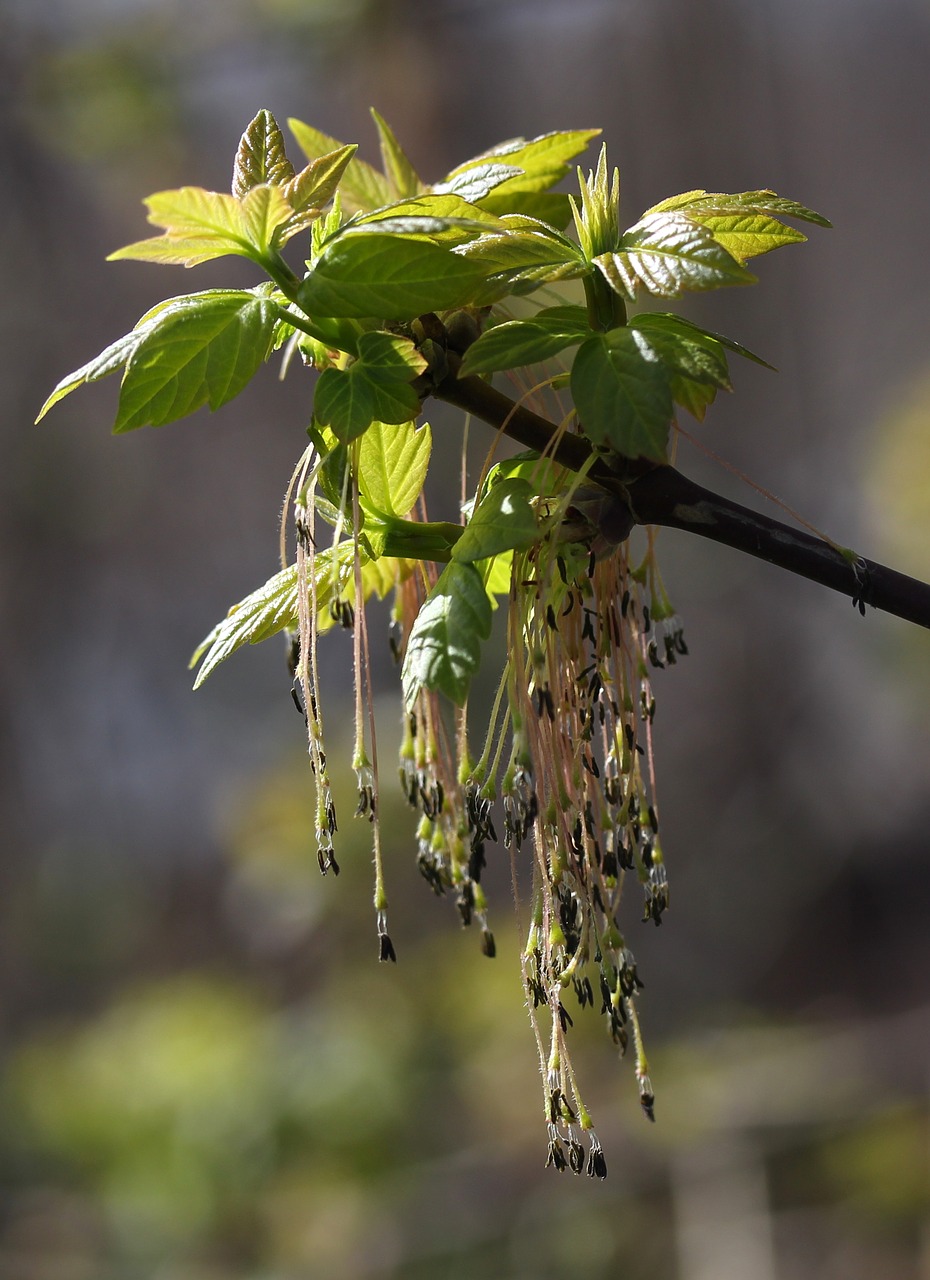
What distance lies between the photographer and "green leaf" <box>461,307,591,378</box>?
0.38 meters

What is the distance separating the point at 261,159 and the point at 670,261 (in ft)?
0.61

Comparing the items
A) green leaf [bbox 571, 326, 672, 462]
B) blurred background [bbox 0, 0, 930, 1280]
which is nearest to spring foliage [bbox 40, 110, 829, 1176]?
green leaf [bbox 571, 326, 672, 462]

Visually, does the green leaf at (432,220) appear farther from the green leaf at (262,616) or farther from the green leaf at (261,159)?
the green leaf at (262,616)

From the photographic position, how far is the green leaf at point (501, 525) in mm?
380

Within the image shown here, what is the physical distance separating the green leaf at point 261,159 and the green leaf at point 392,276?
8cm

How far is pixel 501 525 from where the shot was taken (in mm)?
387

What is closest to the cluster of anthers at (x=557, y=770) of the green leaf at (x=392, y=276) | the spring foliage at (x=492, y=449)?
the spring foliage at (x=492, y=449)

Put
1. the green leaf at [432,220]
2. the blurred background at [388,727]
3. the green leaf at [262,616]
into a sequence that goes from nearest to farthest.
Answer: the green leaf at [432,220] → the green leaf at [262,616] → the blurred background at [388,727]

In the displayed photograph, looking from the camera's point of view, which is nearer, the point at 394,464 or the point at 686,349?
the point at 686,349

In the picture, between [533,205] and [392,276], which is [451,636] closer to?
[392,276]

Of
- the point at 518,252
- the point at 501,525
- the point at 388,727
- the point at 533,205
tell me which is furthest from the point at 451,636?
the point at 388,727

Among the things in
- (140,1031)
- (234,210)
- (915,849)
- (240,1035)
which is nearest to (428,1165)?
(240,1035)

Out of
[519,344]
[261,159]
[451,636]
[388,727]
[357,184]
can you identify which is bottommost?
[451,636]

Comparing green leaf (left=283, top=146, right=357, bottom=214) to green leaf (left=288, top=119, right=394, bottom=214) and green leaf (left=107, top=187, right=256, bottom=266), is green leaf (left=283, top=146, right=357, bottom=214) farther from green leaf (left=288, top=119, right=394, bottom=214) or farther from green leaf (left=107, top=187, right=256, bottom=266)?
green leaf (left=288, top=119, right=394, bottom=214)
